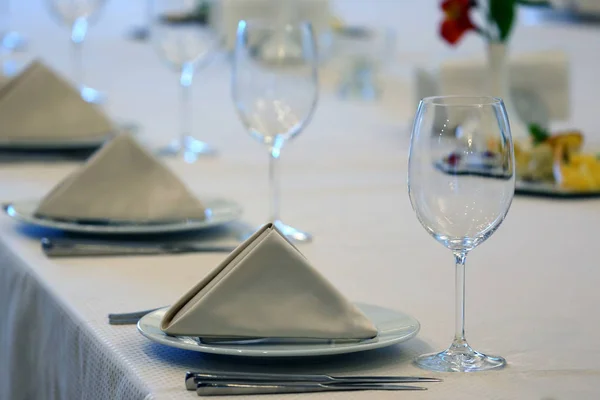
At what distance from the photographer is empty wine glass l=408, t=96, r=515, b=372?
0.73 metres

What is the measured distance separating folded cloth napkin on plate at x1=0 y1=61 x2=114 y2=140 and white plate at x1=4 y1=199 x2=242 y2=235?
0.47 metres

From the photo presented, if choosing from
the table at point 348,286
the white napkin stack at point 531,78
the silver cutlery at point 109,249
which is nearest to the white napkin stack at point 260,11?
the white napkin stack at point 531,78

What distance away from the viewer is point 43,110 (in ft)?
5.58

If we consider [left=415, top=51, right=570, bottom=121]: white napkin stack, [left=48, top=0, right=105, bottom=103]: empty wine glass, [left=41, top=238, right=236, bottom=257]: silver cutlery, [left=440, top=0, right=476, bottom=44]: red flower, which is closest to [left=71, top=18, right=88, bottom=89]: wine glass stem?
[left=48, top=0, right=105, bottom=103]: empty wine glass

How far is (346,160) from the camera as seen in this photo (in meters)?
1.85

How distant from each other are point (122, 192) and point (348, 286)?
31 centimetres

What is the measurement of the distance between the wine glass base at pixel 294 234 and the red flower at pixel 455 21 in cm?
62

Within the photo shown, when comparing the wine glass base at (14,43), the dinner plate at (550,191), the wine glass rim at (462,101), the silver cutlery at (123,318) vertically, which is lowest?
the silver cutlery at (123,318)

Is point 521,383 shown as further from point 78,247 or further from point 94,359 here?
point 78,247

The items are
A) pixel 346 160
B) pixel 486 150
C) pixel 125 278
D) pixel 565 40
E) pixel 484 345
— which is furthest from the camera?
pixel 565 40

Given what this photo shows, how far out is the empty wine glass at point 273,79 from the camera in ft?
3.90

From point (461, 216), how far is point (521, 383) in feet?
0.40

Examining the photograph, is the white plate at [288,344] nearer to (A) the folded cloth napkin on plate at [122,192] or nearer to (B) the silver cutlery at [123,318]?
(B) the silver cutlery at [123,318]

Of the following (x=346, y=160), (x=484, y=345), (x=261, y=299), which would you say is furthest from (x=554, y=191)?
(x=261, y=299)
